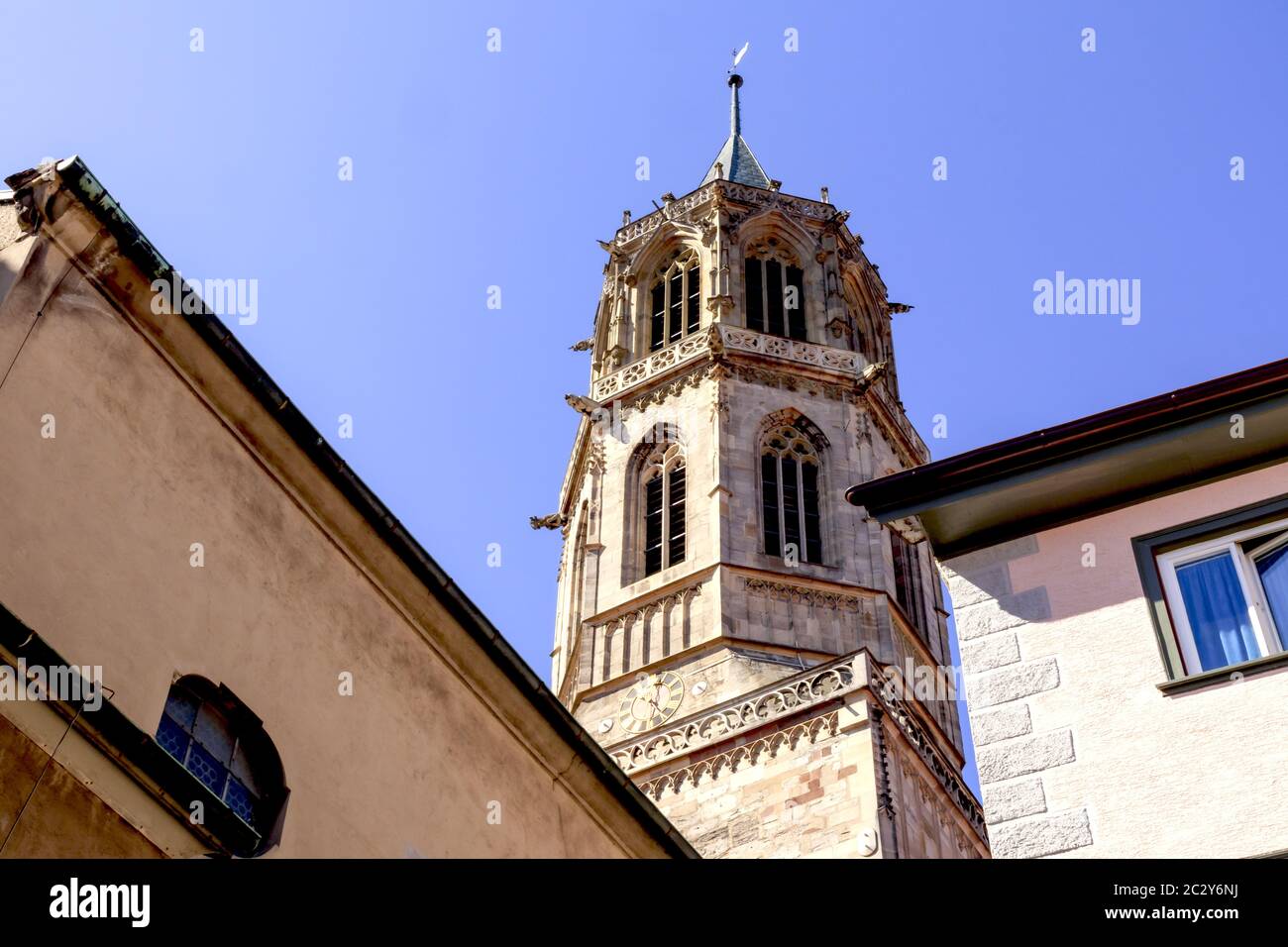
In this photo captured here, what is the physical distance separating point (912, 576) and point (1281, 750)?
24.4 metres

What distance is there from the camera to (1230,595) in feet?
29.0

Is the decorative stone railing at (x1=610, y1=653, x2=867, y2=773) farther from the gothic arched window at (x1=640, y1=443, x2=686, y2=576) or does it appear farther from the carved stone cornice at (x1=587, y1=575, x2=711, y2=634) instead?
the gothic arched window at (x1=640, y1=443, x2=686, y2=576)

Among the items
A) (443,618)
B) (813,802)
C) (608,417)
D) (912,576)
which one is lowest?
(443,618)

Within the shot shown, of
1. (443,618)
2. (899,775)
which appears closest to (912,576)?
(899,775)

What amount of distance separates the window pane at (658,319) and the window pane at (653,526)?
13.3 ft

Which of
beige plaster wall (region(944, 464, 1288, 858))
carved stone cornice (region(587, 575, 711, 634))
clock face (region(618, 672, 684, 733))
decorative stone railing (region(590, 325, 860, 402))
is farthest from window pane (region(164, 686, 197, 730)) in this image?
decorative stone railing (region(590, 325, 860, 402))

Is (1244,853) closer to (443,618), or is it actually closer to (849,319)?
(443,618)

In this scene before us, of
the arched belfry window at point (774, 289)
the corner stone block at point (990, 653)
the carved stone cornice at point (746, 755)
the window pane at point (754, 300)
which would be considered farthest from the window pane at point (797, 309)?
the corner stone block at point (990, 653)

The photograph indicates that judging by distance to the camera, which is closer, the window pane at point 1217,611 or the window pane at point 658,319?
the window pane at point 1217,611

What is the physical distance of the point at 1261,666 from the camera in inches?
331

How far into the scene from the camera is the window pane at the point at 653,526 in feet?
102

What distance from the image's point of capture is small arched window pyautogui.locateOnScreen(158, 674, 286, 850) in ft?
33.6

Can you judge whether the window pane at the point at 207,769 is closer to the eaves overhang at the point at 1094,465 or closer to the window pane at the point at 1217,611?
the eaves overhang at the point at 1094,465
